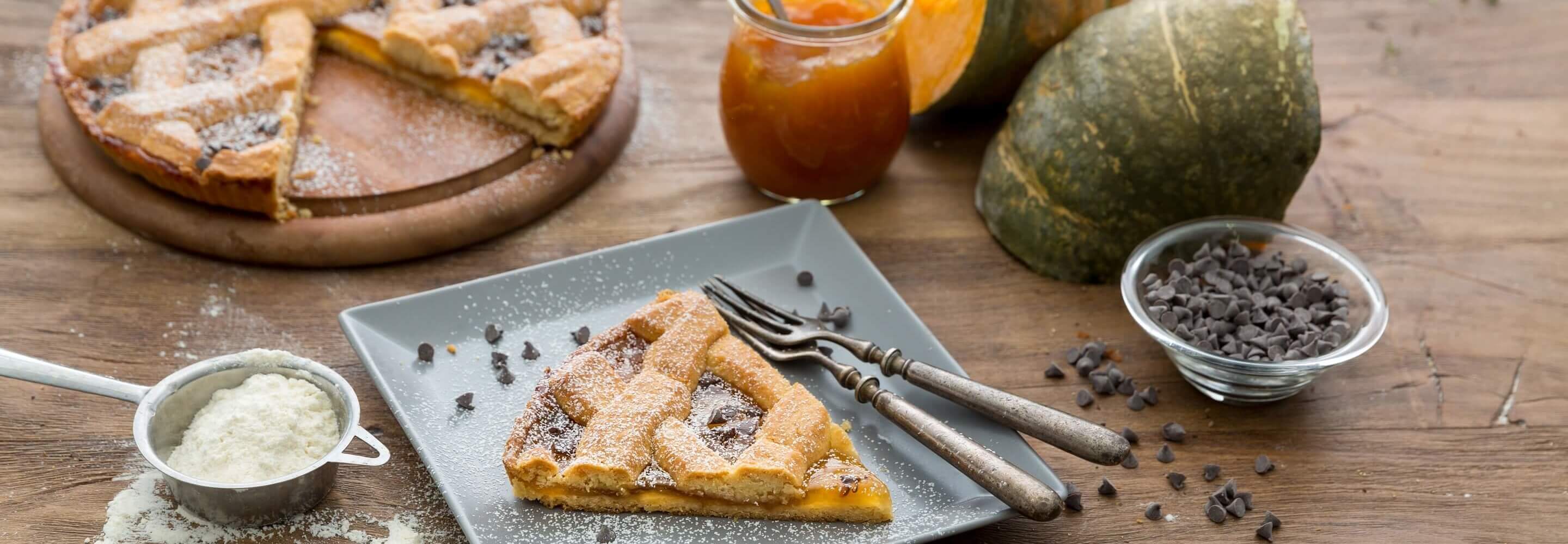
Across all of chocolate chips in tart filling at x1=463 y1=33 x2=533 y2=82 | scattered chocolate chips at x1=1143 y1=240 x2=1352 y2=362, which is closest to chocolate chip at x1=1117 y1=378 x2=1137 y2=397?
scattered chocolate chips at x1=1143 y1=240 x2=1352 y2=362

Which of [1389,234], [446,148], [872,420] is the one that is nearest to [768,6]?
[446,148]

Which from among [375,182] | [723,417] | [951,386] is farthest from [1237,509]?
[375,182]

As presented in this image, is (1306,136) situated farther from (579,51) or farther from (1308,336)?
(579,51)

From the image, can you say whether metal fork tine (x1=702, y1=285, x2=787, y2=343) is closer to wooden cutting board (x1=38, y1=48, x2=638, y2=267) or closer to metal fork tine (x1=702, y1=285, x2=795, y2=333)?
metal fork tine (x1=702, y1=285, x2=795, y2=333)

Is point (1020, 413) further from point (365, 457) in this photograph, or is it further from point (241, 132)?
point (241, 132)

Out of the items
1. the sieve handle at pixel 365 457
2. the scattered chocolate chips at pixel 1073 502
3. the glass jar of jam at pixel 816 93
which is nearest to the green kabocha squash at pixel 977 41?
the glass jar of jam at pixel 816 93

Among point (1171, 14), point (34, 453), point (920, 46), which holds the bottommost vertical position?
point (34, 453)
